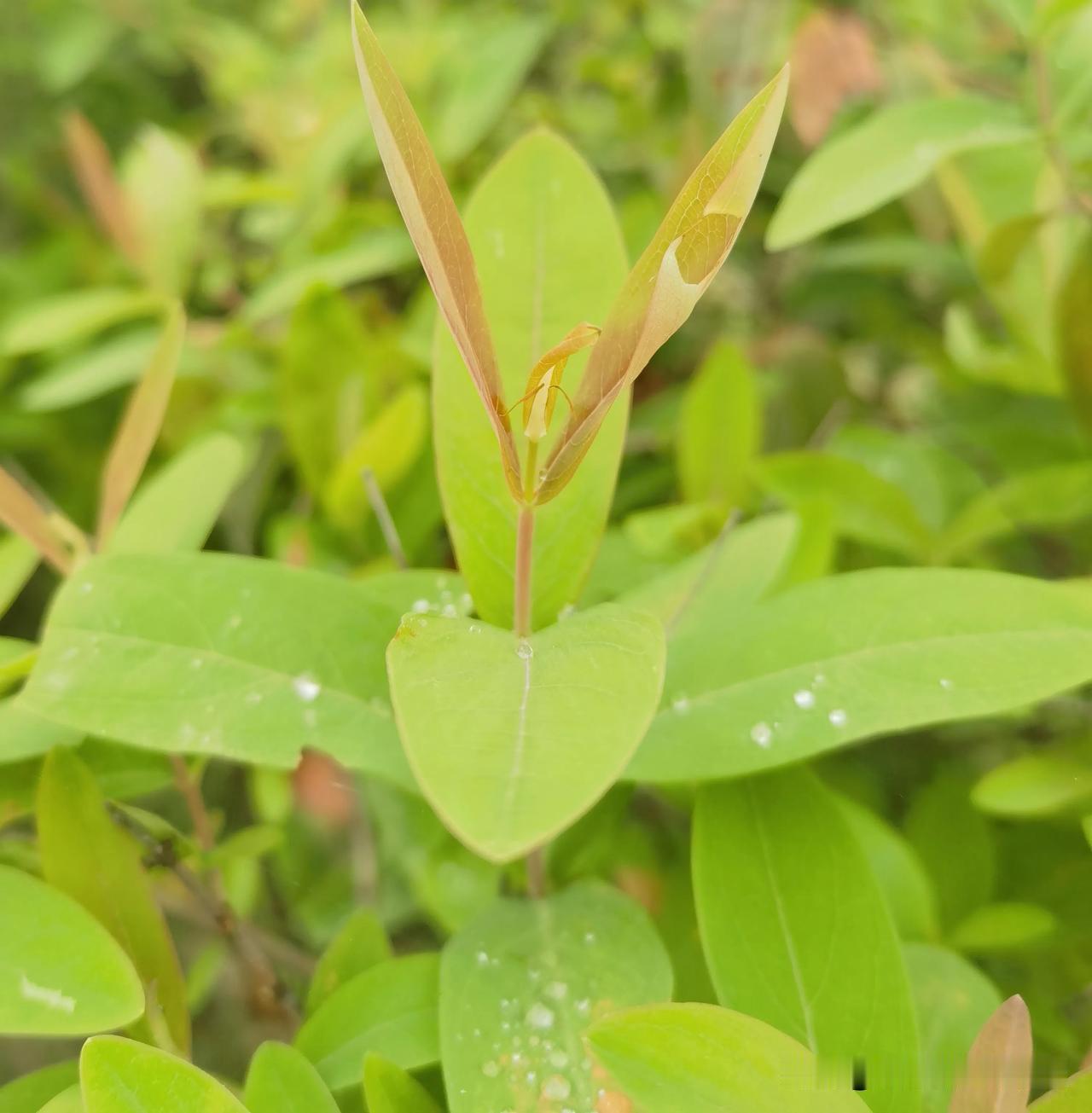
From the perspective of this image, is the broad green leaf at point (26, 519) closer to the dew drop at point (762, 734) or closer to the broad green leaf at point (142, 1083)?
the broad green leaf at point (142, 1083)

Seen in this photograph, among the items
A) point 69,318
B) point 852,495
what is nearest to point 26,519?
point 69,318

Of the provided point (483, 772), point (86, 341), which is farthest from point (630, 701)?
point (86, 341)

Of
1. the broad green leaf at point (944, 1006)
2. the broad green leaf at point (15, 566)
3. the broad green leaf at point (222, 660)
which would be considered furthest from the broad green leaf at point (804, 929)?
the broad green leaf at point (15, 566)

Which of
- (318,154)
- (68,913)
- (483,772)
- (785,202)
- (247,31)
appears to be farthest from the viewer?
(247,31)

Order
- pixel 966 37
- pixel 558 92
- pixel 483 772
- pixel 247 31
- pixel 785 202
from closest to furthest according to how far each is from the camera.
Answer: pixel 483 772 < pixel 785 202 < pixel 966 37 < pixel 558 92 < pixel 247 31

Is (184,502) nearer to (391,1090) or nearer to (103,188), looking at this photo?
(391,1090)

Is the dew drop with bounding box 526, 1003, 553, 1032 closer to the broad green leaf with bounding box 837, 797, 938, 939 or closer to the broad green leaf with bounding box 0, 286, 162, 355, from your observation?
the broad green leaf with bounding box 837, 797, 938, 939

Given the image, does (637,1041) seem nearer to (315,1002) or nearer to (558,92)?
(315,1002)
